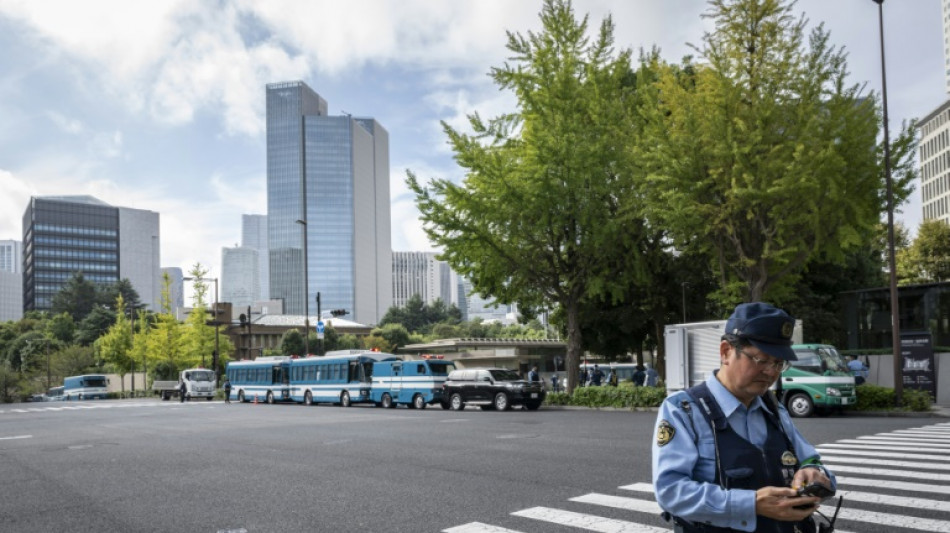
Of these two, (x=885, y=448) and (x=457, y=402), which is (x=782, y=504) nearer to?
(x=885, y=448)

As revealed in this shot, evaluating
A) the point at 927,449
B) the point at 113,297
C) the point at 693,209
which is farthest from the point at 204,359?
the point at 113,297

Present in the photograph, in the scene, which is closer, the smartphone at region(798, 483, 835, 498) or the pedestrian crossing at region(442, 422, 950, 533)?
the smartphone at region(798, 483, 835, 498)

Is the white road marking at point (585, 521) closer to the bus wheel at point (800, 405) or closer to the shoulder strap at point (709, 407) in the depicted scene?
the shoulder strap at point (709, 407)

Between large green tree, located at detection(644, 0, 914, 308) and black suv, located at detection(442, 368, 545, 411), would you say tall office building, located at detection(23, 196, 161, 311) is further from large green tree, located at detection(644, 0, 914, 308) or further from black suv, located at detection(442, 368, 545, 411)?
large green tree, located at detection(644, 0, 914, 308)

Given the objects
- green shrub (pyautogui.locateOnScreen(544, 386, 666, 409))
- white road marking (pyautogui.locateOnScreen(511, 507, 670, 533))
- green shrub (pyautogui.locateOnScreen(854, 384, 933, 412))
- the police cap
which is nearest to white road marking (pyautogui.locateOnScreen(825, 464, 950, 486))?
white road marking (pyautogui.locateOnScreen(511, 507, 670, 533))

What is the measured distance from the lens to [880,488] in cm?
925

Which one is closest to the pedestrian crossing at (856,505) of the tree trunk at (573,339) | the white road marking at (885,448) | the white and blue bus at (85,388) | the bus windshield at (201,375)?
the white road marking at (885,448)

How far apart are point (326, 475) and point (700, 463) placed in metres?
9.27

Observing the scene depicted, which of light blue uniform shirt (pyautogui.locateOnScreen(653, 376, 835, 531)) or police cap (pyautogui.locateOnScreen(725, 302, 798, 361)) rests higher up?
police cap (pyautogui.locateOnScreen(725, 302, 798, 361))

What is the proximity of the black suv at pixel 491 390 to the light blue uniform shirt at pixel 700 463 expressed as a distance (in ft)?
86.6

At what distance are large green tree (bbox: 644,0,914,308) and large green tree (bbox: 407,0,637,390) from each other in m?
3.96

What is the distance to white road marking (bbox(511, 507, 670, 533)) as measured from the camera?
7.34 m

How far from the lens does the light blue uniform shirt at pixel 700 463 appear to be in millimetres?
2834

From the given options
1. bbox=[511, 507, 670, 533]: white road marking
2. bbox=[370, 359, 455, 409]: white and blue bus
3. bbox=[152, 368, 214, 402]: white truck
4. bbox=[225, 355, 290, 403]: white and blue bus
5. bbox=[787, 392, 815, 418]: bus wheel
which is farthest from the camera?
bbox=[152, 368, 214, 402]: white truck
